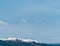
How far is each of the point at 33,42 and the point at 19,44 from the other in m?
1.42

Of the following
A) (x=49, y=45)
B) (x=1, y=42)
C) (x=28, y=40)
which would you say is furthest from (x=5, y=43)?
(x=49, y=45)

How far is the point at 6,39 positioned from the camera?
2547 centimetres

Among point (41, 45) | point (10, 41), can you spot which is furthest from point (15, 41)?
point (41, 45)

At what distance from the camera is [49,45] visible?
87.9ft

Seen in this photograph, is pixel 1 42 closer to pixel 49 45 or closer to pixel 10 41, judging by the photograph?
pixel 10 41

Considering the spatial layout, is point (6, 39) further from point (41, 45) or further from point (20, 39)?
point (41, 45)

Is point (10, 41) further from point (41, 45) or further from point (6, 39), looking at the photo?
point (41, 45)

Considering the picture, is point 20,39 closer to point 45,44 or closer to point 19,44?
point 19,44

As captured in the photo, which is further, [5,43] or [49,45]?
[49,45]

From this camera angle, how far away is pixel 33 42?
26.5 metres

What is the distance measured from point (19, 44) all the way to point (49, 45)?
2.85 metres

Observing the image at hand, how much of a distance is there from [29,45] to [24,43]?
0.47 meters

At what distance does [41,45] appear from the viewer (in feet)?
87.0

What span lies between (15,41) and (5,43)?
1.19 m
